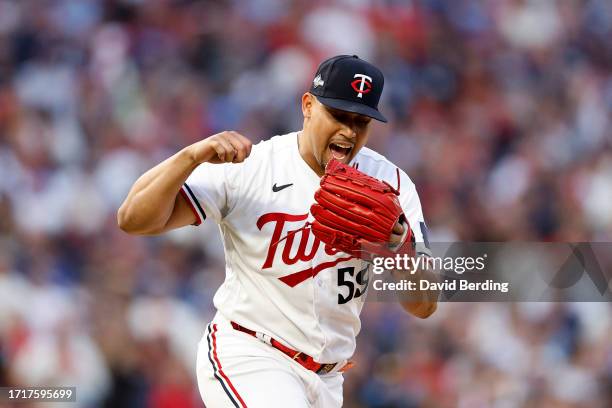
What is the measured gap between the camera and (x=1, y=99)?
6.85 metres

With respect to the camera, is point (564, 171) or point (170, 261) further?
point (564, 171)

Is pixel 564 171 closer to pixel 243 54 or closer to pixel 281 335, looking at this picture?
pixel 243 54

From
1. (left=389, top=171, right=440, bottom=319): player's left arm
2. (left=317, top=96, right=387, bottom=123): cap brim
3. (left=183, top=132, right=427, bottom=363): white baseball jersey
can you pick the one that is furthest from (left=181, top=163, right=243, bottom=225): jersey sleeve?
(left=389, top=171, right=440, bottom=319): player's left arm

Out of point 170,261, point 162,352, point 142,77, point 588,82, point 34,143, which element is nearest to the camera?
point 162,352

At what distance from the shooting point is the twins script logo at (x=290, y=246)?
3.03m

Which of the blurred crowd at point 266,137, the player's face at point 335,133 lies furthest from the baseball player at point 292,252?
the blurred crowd at point 266,137

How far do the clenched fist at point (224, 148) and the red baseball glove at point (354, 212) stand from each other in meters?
0.34

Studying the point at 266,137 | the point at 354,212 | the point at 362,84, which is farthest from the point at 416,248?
the point at 266,137

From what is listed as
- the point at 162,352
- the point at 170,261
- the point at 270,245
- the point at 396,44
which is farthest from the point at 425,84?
the point at 270,245

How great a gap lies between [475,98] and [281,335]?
4853 mm

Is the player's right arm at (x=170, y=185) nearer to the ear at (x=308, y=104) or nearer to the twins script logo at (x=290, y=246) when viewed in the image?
the twins script logo at (x=290, y=246)

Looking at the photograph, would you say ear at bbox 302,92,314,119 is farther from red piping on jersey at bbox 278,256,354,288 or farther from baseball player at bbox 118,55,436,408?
red piping on jersey at bbox 278,256,354,288

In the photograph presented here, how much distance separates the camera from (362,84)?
304 centimetres

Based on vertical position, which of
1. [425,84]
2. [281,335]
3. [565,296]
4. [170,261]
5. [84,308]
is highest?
[425,84]
